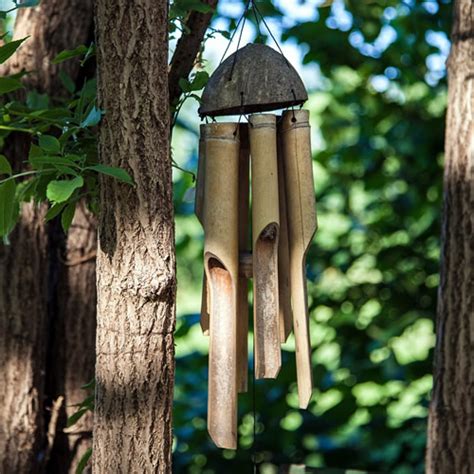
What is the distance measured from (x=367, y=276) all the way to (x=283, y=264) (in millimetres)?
2259

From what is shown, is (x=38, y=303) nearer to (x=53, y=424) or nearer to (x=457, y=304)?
(x=53, y=424)

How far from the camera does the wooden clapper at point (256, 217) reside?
1470 mm

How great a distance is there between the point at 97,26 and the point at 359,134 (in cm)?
240

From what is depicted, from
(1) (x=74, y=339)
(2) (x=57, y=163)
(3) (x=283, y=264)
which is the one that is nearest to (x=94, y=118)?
(2) (x=57, y=163)

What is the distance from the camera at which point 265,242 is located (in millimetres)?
1510

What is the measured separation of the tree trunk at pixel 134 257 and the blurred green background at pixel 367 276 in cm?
174

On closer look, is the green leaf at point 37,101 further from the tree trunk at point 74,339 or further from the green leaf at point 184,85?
the green leaf at point 184,85

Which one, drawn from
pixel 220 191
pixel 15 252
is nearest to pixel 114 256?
pixel 220 191

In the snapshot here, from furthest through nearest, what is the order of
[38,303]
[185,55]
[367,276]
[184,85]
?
1. [367,276]
2. [38,303]
3. [185,55]
4. [184,85]

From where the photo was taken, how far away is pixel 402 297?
354cm

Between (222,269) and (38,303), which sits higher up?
(38,303)

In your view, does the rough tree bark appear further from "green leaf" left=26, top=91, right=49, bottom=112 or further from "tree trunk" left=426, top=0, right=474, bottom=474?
"tree trunk" left=426, top=0, right=474, bottom=474

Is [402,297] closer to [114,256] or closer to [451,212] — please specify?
[451,212]

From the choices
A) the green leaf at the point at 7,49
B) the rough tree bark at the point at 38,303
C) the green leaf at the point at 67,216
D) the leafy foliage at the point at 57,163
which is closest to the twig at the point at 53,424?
the rough tree bark at the point at 38,303
